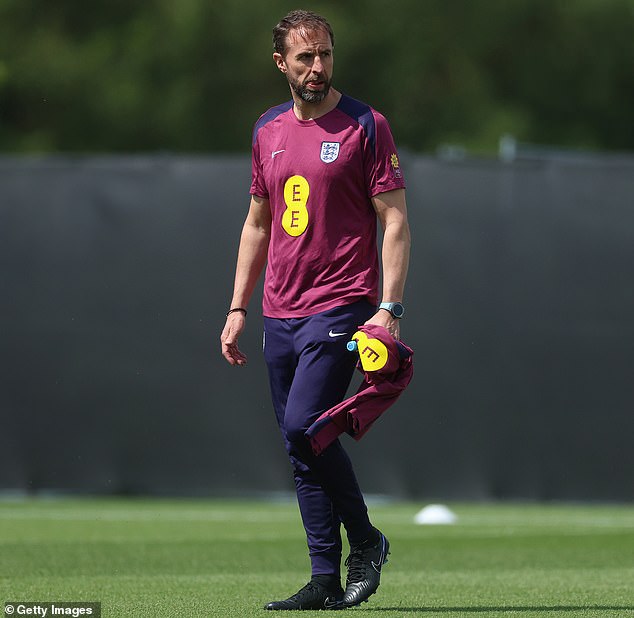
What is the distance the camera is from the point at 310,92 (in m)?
6.08

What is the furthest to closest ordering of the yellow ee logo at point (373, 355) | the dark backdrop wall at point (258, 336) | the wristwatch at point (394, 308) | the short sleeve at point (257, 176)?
the dark backdrop wall at point (258, 336) → the short sleeve at point (257, 176) → the wristwatch at point (394, 308) → the yellow ee logo at point (373, 355)

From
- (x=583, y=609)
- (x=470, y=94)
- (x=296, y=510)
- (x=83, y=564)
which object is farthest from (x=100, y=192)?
(x=470, y=94)

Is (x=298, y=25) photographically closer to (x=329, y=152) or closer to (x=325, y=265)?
(x=329, y=152)

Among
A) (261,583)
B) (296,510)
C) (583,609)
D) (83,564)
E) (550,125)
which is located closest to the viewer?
(583,609)

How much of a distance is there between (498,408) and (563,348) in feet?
1.98

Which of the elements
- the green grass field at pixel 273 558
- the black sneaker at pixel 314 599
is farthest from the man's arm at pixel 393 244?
the green grass field at pixel 273 558

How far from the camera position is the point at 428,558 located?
A: 8.33m

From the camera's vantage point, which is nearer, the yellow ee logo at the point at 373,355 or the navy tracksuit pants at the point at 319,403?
the yellow ee logo at the point at 373,355

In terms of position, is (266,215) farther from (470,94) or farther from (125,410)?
(470,94)

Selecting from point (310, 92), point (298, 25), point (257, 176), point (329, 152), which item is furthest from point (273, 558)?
point (298, 25)

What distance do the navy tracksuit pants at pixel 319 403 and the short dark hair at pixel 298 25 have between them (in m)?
1.01

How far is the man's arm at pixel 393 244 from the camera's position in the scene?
601cm

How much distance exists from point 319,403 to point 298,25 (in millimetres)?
1397

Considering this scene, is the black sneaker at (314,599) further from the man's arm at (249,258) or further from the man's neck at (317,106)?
the man's neck at (317,106)
